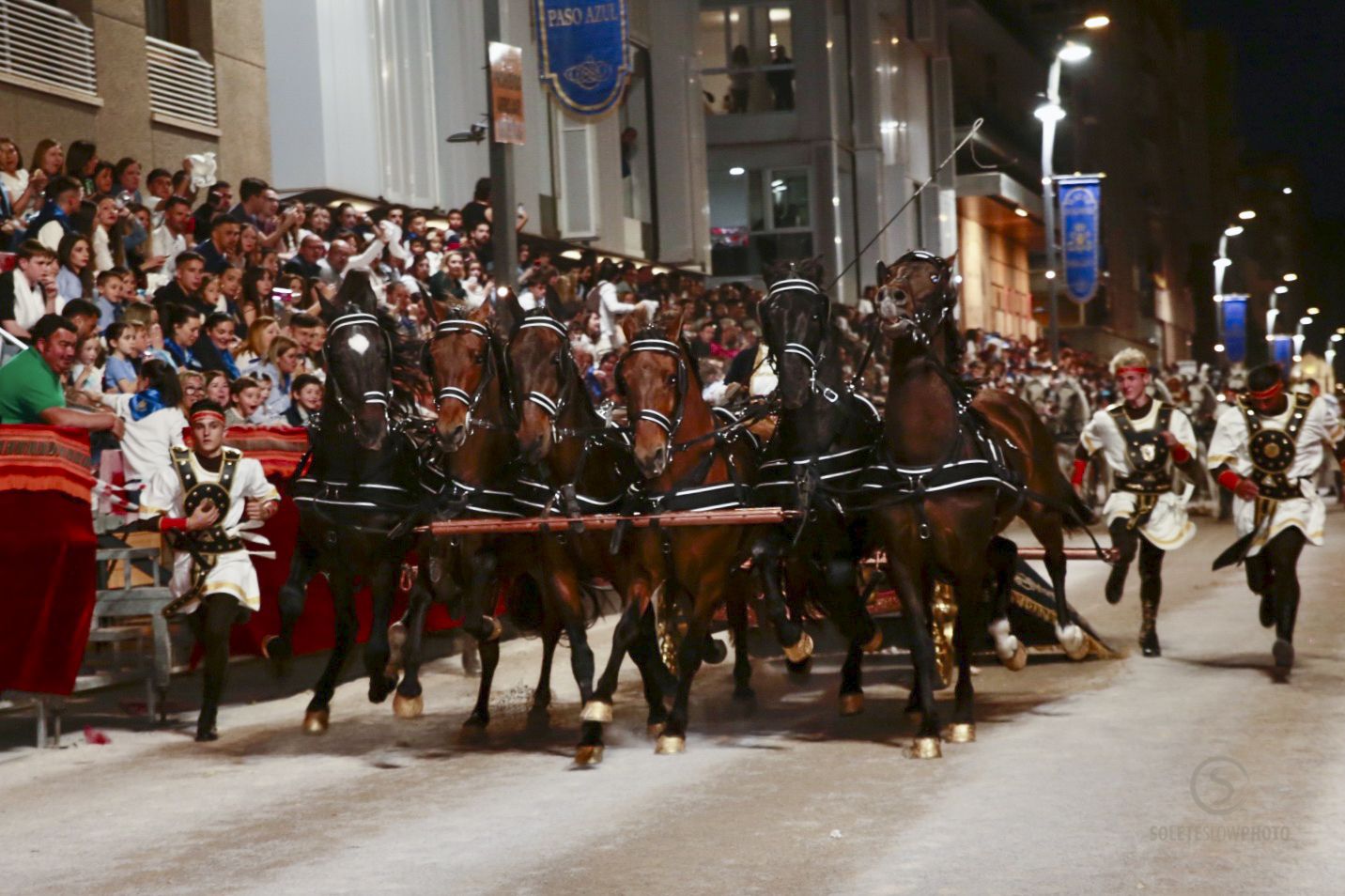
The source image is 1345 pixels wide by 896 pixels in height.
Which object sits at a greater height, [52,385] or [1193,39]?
[1193,39]

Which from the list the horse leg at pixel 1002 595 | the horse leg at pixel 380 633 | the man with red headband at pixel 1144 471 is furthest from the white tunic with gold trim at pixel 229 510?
the man with red headband at pixel 1144 471

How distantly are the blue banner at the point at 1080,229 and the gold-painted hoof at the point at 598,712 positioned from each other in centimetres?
3214

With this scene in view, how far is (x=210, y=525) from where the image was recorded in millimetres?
10883

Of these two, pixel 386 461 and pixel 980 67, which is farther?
pixel 980 67

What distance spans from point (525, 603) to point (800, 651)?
5.64 feet

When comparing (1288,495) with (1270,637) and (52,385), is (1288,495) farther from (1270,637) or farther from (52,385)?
(52,385)

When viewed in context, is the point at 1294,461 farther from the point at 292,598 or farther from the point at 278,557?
the point at 278,557

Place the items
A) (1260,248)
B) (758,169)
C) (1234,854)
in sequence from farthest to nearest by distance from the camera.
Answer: (1260,248)
(758,169)
(1234,854)

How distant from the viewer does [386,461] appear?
1075 cm

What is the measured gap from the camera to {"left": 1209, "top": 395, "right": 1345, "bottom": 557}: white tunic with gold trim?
11.9 meters

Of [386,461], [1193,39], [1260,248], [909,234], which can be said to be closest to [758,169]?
[909,234]

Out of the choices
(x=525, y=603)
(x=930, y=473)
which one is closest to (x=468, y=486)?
(x=525, y=603)

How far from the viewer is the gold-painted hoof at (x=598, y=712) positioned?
371 inches

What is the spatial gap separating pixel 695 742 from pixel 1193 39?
117945 mm
